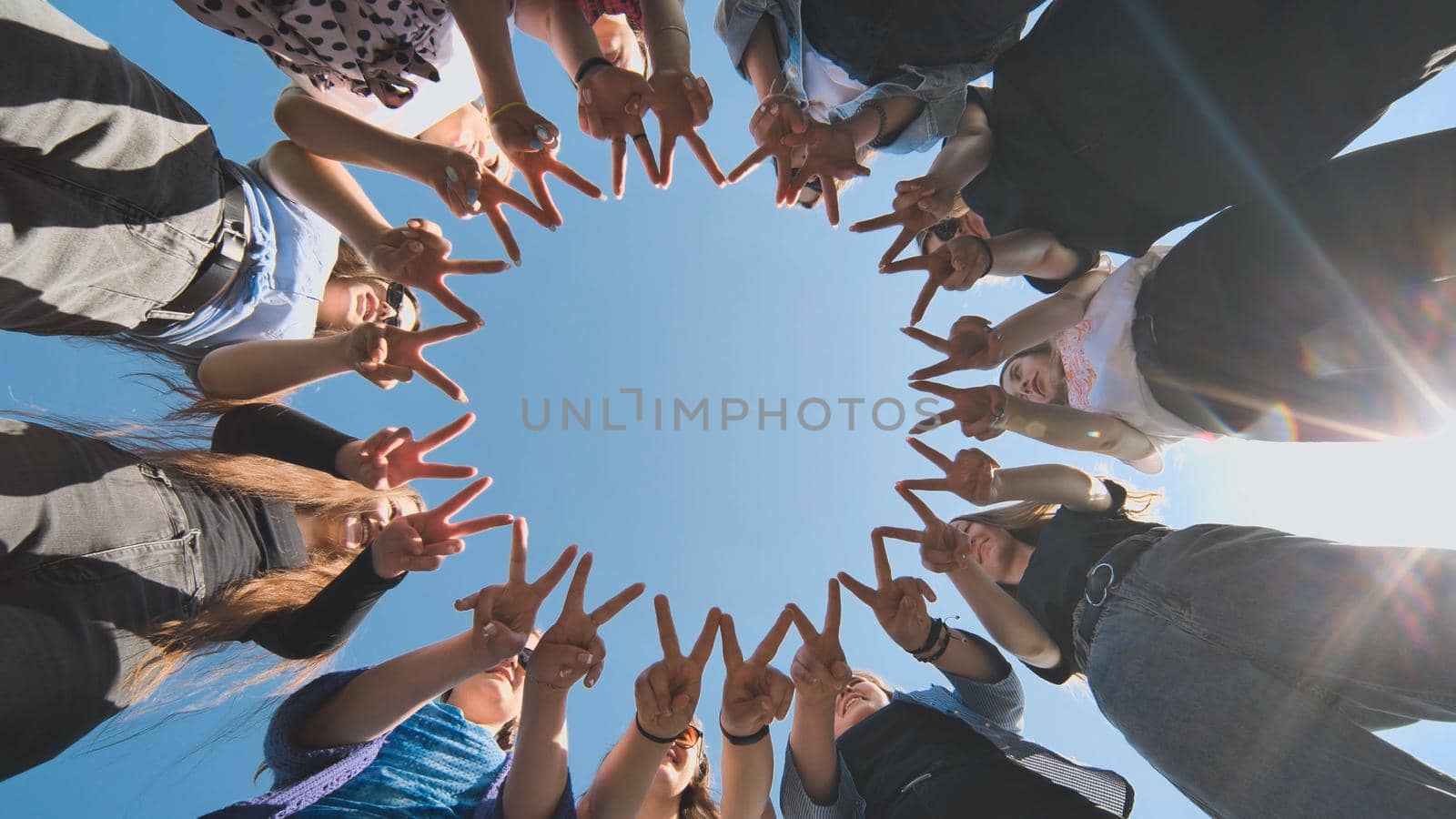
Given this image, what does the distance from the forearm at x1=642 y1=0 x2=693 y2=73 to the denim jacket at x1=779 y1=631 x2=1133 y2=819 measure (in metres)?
2.29

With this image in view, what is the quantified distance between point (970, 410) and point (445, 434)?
1.81 meters

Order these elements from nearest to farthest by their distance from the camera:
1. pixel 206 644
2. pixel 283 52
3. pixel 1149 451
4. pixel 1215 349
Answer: pixel 283 52, pixel 1215 349, pixel 206 644, pixel 1149 451

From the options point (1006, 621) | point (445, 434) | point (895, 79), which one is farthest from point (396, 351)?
point (1006, 621)

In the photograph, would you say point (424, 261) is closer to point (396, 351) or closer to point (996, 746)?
point (396, 351)

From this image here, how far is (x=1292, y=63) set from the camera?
5.26 feet

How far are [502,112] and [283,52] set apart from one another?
62 cm

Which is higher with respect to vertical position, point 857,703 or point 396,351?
point 396,351

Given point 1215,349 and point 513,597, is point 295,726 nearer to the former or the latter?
point 513,597

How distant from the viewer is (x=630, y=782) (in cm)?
186

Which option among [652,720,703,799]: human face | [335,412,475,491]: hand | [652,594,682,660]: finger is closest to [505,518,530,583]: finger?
[335,412,475,491]: hand

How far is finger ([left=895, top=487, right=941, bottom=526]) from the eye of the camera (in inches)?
93.3

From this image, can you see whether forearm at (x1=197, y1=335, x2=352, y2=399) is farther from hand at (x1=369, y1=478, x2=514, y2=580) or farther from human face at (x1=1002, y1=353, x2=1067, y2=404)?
human face at (x1=1002, y1=353, x2=1067, y2=404)

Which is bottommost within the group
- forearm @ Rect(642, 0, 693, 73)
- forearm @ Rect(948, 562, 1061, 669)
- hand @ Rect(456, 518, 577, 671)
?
hand @ Rect(456, 518, 577, 671)

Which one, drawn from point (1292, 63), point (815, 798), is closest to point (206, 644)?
point (815, 798)
